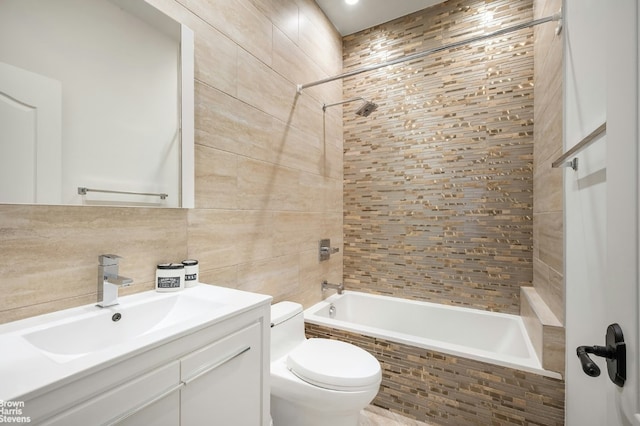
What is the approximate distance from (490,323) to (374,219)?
121 centimetres

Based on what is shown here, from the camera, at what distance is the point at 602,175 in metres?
0.87

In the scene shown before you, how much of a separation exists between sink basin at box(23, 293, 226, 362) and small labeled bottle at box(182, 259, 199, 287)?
0.10 meters

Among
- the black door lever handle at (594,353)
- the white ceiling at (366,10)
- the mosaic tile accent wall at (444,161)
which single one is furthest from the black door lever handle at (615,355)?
the white ceiling at (366,10)

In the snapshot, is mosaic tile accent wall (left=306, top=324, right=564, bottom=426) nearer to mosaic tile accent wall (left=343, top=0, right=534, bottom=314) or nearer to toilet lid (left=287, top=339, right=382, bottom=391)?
toilet lid (left=287, top=339, right=382, bottom=391)

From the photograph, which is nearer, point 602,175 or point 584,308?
point 602,175

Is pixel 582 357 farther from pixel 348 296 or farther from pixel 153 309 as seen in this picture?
pixel 348 296

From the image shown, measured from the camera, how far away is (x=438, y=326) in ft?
7.63

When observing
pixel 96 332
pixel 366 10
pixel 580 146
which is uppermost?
pixel 366 10

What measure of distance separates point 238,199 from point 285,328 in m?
0.80

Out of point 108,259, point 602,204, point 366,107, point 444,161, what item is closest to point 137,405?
point 108,259

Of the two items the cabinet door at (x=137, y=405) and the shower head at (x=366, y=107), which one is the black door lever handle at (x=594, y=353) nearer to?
the cabinet door at (x=137, y=405)

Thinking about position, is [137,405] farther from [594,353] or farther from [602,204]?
[602,204]

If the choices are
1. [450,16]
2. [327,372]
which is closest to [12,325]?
[327,372]

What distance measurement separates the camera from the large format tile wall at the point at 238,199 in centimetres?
91
